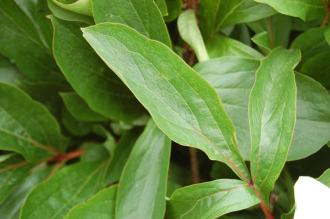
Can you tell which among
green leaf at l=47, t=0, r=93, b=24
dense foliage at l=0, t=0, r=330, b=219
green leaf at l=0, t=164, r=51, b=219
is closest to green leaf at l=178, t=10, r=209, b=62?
dense foliage at l=0, t=0, r=330, b=219

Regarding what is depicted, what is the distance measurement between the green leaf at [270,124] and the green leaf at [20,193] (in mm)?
294

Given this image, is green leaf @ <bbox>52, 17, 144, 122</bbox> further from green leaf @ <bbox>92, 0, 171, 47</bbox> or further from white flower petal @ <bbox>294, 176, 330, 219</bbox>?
white flower petal @ <bbox>294, 176, 330, 219</bbox>

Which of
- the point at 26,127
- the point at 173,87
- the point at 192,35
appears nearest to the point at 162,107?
the point at 173,87

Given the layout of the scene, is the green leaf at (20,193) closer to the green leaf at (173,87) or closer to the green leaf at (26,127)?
the green leaf at (26,127)

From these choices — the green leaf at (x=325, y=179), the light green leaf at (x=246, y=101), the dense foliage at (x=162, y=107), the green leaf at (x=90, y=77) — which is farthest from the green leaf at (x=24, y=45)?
the green leaf at (x=325, y=179)

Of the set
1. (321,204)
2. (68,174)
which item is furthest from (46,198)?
(321,204)

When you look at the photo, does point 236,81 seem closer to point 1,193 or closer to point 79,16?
point 79,16

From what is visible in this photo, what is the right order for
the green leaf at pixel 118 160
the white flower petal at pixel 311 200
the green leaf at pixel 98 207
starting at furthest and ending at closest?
1. the green leaf at pixel 118 160
2. the green leaf at pixel 98 207
3. the white flower petal at pixel 311 200

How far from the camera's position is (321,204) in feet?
1.33

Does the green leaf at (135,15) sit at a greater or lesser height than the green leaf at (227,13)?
Result: greater

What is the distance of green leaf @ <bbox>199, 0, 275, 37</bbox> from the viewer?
1.81 ft

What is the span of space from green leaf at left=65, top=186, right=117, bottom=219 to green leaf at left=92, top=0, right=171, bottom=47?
0.52 ft

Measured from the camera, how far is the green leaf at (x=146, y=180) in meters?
0.49

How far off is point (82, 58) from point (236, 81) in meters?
0.16
